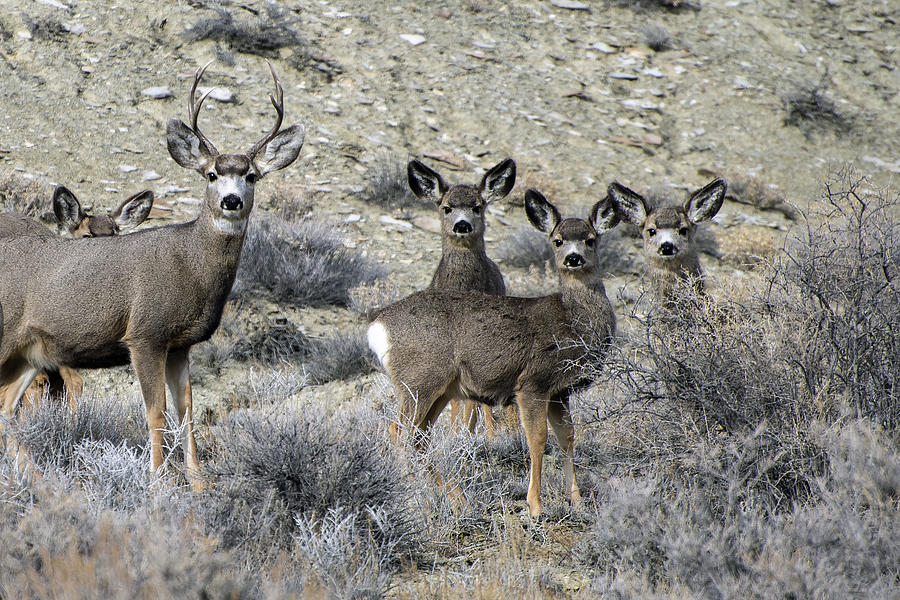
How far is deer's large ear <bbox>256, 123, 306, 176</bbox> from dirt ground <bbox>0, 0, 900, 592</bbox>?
346cm

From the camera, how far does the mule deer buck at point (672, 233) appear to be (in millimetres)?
7863

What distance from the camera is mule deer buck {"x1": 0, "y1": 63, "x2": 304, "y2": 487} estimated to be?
615 cm

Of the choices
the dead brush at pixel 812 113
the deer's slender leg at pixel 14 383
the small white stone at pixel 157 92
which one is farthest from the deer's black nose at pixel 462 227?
Result: the dead brush at pixel 812 113

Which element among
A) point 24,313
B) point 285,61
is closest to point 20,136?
point 285,61

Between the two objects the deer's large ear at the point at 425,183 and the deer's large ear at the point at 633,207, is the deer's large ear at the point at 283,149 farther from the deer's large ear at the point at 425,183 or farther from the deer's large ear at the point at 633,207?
the deer's large ear at the point at 633,207

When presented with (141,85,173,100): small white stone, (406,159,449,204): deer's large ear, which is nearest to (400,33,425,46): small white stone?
(141,85,173,100): small white stone

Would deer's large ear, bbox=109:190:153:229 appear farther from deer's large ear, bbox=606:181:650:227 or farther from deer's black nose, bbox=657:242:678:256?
deer's black nose, bbox=657:242:678:256

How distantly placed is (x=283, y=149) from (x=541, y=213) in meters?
1.98

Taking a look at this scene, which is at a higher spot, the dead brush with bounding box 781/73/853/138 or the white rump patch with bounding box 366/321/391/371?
the white rump patch with bounding box 366/321/391/371

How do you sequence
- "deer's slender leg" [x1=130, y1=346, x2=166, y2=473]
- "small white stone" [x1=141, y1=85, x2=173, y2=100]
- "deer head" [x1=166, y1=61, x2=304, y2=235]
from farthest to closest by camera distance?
"small white stone" [x1=141, y1=85, x2=173, y2=100] → "deer head" [x1=166, y1=61, x2=304, y2=235] → "deer's slender leg" [x1=130, y1=346, x2=166, y2=473]

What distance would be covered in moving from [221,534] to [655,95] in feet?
46.6

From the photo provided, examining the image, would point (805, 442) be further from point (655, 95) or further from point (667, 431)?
point (655, 95)

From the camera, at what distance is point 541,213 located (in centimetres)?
726

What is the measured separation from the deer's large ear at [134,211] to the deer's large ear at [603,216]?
4835mm
